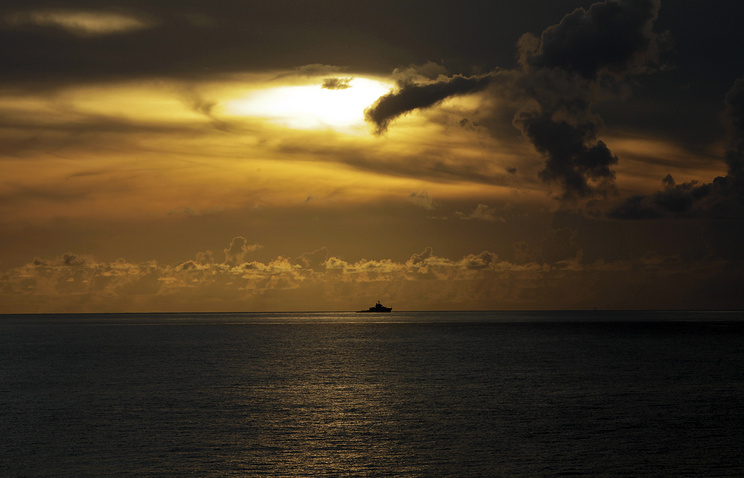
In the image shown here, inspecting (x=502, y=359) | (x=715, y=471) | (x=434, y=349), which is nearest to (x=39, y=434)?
(x=715, y=471)

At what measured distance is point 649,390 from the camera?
277 ft

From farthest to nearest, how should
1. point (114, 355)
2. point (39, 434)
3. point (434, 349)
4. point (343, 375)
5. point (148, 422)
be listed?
point (434, 349), point (114, 355), point (343, 375), point (148, 422), point (39, 434)

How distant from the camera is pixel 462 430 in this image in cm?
5719

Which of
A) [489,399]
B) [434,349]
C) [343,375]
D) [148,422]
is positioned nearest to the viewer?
[148,422]

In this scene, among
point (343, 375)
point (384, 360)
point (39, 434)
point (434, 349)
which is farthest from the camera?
point (434, 349)

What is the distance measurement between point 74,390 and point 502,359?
7661cm

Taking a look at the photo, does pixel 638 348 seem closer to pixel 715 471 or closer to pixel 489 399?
pixel 489 399

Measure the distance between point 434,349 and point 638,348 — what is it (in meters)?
48.6

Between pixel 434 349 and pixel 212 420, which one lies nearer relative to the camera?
pixel 212 420

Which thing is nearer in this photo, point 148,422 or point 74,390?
point 148,422

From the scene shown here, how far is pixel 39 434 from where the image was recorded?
55594mm

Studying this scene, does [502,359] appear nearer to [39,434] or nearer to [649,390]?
[649,390]

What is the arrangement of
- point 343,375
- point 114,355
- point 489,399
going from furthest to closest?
point 114,355, point 343,375, point 489,399

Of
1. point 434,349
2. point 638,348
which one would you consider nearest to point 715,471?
point 434,349
